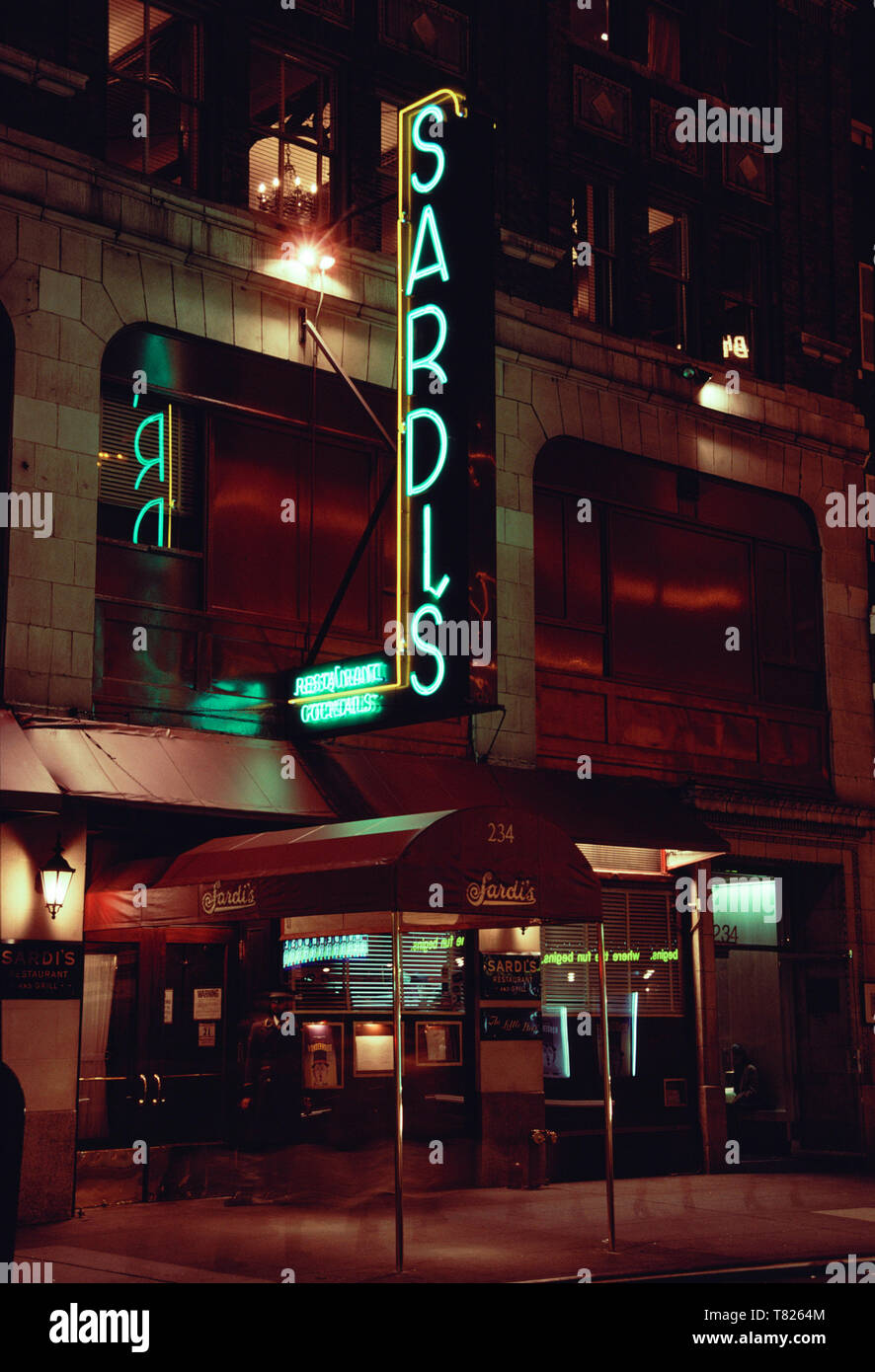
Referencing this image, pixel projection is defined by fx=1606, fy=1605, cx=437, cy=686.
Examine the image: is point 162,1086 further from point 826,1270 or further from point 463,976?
point 826,1270

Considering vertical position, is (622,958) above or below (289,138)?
below

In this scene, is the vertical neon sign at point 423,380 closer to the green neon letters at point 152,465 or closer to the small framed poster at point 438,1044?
the green neon letters at point 152,465

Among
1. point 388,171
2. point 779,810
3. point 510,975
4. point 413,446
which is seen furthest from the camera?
point 779,810

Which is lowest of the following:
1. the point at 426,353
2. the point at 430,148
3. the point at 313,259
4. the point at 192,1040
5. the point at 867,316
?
the point at 192,1040

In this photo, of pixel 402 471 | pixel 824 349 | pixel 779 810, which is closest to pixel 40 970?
pixel 402 471

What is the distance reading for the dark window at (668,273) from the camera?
71.9 ft

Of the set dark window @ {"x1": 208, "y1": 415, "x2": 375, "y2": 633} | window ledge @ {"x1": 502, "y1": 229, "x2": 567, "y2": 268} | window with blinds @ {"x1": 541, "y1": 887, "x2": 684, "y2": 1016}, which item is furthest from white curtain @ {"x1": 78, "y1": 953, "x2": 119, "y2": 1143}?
A: window ledge @ {"x1": 502, "y1": 229, "x2": 567, "y2": 268}

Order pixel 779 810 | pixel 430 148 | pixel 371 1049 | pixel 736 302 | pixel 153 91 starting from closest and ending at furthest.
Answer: pixel 430 148 < pixel 371 1049 < pixel 153 91 < pixel 779 810 < pixel 736 302

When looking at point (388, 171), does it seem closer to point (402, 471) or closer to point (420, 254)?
point (420, 254)

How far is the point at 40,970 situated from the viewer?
14.2 metres

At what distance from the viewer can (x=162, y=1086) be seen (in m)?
15.6

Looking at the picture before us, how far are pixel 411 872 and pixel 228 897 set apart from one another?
7.54 feet
